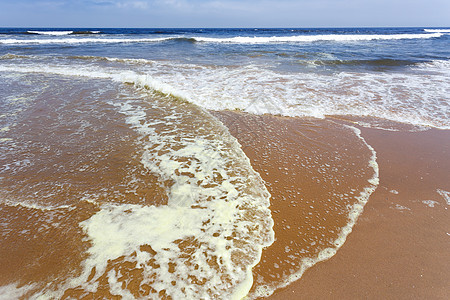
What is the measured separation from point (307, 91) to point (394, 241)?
5.55m

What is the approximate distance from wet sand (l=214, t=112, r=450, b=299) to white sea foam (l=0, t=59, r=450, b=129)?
2103 mm

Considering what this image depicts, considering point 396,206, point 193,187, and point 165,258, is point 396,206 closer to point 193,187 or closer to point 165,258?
point 193,187

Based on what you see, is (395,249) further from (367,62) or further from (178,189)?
(367,62)

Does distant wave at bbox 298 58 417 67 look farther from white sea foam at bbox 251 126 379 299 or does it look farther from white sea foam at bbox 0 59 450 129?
white sea foam at bbox 251 126 379 299

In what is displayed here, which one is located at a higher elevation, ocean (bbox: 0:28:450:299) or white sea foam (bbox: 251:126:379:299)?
ocean (bbox: 0:28:450:299)

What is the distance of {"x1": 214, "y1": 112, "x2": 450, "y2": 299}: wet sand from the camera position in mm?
1824

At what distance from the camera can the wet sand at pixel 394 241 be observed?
1.82 meters

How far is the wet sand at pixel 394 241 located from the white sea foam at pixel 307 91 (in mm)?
2103

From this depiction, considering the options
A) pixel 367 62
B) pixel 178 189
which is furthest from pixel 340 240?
pixel 367 62

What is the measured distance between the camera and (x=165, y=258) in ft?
6.47

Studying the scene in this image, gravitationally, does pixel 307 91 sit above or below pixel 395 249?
above

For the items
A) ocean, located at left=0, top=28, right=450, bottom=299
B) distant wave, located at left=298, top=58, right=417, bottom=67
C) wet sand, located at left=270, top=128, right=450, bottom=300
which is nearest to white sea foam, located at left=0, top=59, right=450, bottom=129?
ocean, located at left=0, top=28, right=450, bottom=299

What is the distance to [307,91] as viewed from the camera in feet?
23.4

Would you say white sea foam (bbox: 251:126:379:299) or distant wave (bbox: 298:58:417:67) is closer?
white sea foam (bbox: 251:126:379:299)
